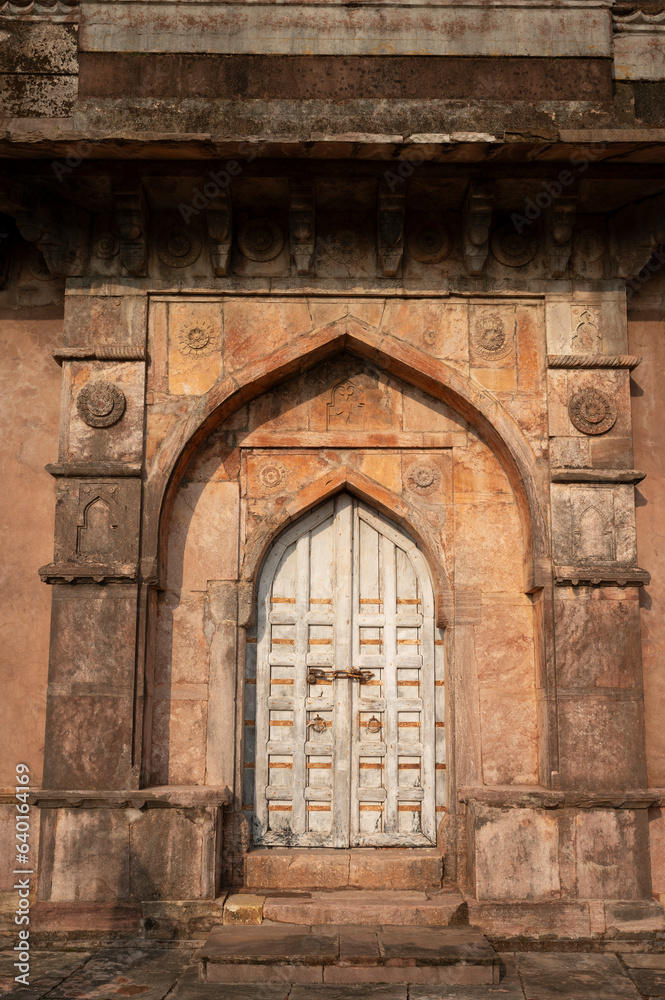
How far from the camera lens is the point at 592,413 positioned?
6.36m

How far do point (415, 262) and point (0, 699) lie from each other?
13.9 feet

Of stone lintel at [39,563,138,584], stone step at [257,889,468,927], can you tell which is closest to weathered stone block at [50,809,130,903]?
stone step at [257,889,468,927]

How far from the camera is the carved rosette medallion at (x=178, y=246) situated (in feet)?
21.6

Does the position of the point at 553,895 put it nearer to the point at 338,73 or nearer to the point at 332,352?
the point at 332,352

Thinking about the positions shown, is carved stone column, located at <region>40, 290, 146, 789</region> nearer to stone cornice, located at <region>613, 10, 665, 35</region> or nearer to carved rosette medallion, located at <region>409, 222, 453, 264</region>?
carved rosette medallion, located at <region>409, 222, 453, 264</region>

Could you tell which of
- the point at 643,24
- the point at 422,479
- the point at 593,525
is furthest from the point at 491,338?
the point at 643,24

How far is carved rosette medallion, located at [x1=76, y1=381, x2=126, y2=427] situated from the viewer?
635 centimetres

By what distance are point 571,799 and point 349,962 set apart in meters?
1.74

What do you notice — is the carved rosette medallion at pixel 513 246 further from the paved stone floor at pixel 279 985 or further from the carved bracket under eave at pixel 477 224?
the paved stone floor at pixel 279 985

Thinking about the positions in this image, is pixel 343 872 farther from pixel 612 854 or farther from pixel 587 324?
pixel 587 324

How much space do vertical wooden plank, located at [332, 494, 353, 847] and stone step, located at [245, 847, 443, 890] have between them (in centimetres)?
21

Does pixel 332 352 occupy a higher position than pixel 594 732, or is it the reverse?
pixel 332 352

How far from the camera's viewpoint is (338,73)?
6262mm

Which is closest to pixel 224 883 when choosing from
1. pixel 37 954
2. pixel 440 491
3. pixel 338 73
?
pixel 37 954
